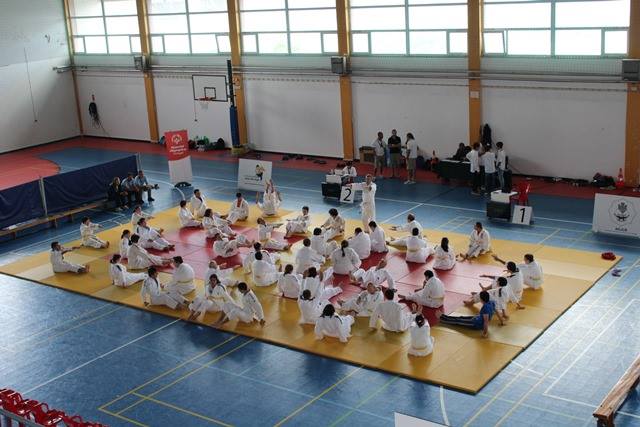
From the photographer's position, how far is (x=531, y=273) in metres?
20.9

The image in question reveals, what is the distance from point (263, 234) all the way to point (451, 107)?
38.6ft

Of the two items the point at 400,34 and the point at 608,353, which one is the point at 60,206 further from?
the point at 608,353

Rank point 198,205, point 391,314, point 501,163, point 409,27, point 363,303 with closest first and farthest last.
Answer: point 391,314 → point 363,303 → point 198,205 → point 501,163 → point 409,27

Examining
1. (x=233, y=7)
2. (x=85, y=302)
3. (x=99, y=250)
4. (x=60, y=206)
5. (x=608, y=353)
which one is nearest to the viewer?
(x=608, y=353)

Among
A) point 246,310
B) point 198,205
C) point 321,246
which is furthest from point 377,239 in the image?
point 198,205

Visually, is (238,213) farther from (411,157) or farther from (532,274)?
(532,274)

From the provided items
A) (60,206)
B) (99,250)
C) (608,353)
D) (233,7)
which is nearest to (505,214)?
(608,353)

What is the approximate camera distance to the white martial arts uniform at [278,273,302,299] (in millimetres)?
21500

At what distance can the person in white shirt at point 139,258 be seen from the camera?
24656 millimetres

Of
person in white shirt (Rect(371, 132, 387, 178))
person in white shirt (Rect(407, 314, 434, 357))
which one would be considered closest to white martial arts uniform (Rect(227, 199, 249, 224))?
person in white shirt (Rect(371, 132, 387, 178))

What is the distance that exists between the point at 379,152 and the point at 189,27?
1433 centimetres

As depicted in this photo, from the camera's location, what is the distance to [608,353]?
1761 centimetres

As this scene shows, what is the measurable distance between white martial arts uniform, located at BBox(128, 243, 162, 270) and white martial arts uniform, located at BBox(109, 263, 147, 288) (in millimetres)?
951

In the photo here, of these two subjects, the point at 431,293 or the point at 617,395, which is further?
the point at 431,293
